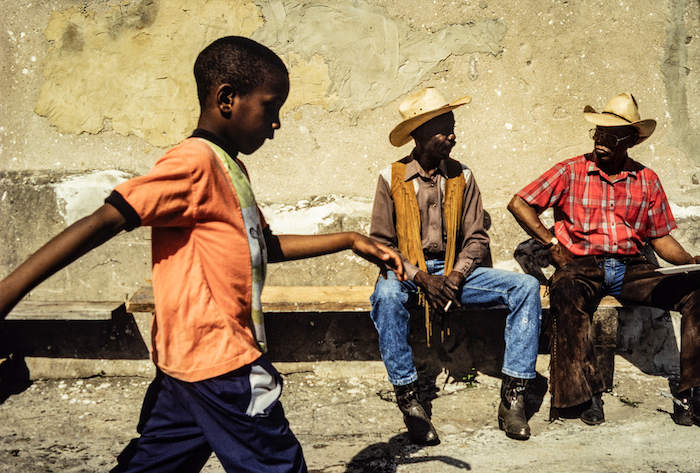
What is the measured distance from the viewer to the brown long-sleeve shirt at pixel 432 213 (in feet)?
11.2

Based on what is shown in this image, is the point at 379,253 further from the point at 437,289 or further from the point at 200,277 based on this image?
the point at 437,289

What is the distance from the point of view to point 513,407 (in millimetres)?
3039

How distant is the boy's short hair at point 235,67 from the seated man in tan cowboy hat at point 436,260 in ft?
5.35

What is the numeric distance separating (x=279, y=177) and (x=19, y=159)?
Answer: 1.81 m

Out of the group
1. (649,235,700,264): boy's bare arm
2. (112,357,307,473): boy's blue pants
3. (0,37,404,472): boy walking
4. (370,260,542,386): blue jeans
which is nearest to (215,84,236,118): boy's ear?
(0,37,404,472): boy walking

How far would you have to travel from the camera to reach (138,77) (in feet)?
13.2

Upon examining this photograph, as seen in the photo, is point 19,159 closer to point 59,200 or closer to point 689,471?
point 59,200

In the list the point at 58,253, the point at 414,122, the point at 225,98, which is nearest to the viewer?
the point at 58,253

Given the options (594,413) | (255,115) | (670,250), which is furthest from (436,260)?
(255,115)

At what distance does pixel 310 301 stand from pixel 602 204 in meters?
A: 1.90

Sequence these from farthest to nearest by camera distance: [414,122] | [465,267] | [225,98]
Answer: [414,122] → [465,267] → [225,98]

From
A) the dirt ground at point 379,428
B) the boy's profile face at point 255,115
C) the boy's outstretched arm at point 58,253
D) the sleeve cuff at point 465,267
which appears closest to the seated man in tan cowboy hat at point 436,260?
the sleeve cuff at point 465,267

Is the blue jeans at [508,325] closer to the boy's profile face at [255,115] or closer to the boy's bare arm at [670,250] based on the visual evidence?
the boy's bare arm at [670,250]

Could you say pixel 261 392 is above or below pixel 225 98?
below
